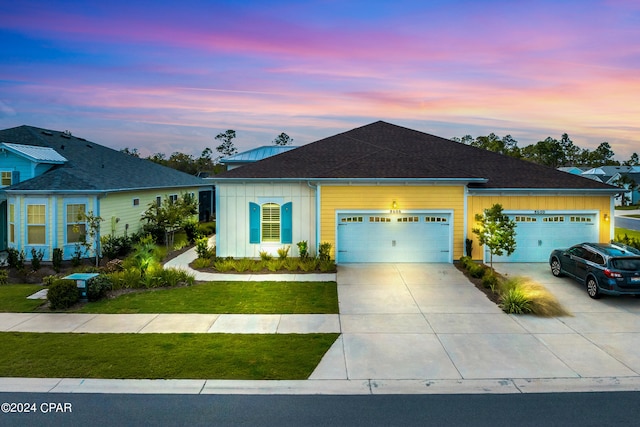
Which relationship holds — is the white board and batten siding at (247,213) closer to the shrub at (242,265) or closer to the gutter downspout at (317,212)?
the gutter downspout at (317,212)

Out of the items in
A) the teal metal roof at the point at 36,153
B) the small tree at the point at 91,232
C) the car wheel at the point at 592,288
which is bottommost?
the car wheel at the point at 592,288

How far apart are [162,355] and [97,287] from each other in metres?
5.30

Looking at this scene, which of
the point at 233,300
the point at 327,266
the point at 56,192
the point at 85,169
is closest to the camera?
the point at 233,300

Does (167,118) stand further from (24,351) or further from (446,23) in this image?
(24,351)

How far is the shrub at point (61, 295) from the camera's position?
36.2 ft

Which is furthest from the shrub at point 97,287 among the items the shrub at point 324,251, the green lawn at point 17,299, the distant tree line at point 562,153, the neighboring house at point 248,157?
the distant tree line at point 562,153

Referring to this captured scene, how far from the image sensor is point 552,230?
57.4 feet

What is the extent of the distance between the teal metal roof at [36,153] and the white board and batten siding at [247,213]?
8407 millimetres

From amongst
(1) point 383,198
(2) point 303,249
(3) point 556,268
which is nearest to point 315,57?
(1) point 383,198

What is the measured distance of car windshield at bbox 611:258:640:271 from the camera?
38.8ft

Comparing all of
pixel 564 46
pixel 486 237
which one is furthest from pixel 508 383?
pixel 564 46

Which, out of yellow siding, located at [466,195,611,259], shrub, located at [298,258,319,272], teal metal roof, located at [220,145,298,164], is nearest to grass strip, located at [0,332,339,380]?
shrub, located at [298,258,319,272]

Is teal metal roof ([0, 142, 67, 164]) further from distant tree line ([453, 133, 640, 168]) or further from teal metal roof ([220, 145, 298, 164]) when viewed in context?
distant tree line ([453, 133, 640, 168])

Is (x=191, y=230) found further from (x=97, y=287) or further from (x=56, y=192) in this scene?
(x=97, y=287)
